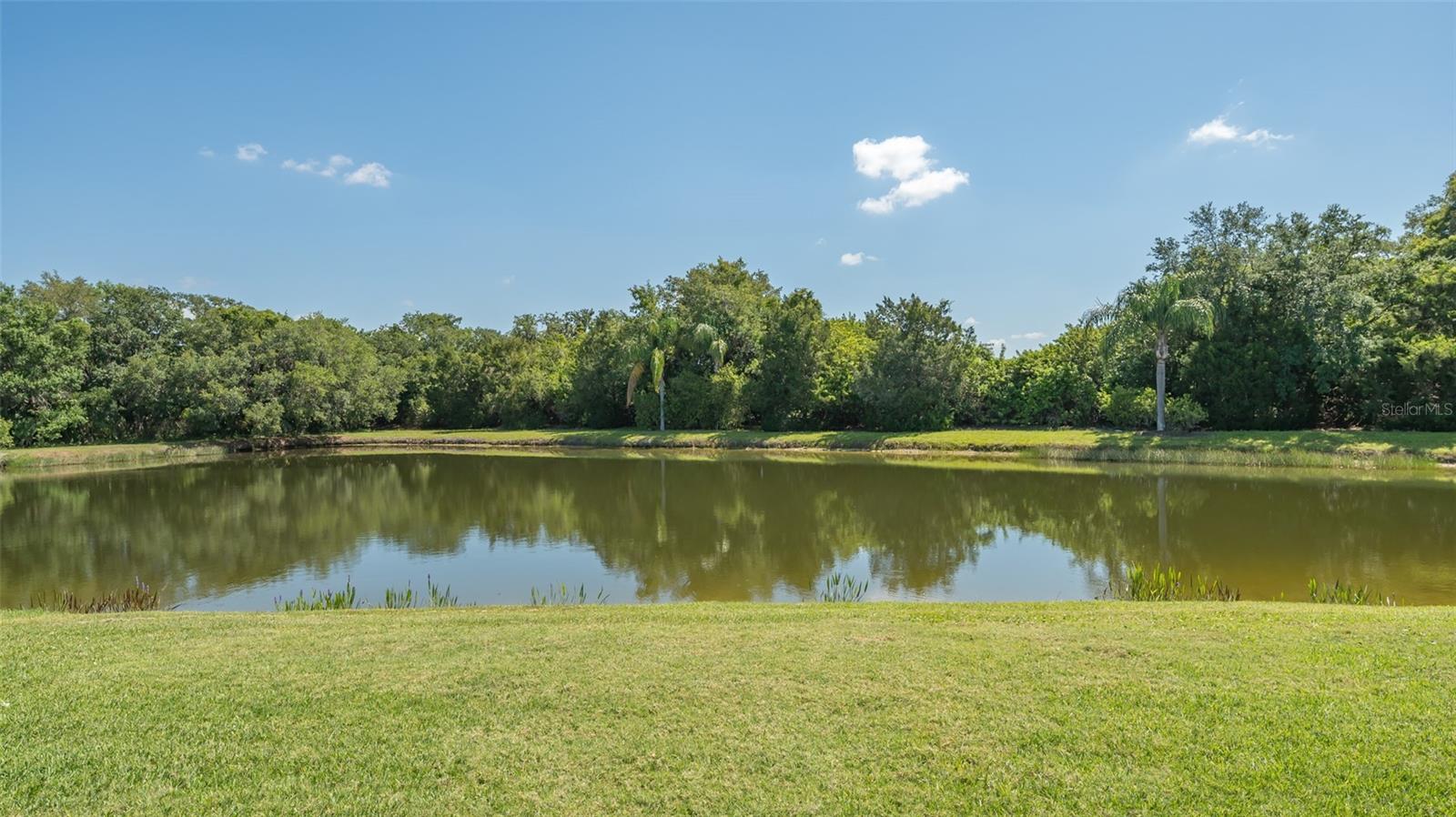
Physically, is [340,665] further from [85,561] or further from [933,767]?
[85,561]

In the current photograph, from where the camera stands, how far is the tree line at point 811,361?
30.0 m

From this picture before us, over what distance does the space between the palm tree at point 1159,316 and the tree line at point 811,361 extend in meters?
0.11

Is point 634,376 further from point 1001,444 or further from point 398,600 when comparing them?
point 398,600

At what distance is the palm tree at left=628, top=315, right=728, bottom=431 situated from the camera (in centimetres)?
4200

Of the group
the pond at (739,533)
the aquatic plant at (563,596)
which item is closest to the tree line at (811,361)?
the pond at (739,533)

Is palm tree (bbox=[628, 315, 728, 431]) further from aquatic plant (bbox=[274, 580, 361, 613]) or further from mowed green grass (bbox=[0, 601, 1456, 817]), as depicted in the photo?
mowed green grass (bbox=[0, 601, 1456, 817])

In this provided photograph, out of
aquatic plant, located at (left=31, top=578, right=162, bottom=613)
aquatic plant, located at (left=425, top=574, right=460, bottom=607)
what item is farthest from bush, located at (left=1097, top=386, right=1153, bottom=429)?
aquatic plant, located at (left=31, top=578, right=162, bottom=613)

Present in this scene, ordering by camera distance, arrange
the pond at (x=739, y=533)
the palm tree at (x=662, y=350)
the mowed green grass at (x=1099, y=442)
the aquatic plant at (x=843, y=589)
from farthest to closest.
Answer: the palm tree at (x=662, y=350) → the mowed green grass at (x=1099, y=442) → the pond at (x=739, y=533) → the aquatic plant at (x=843, y=589)

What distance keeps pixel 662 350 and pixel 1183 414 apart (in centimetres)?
2603

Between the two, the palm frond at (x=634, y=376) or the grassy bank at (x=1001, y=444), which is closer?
the grassy bank at (x=1001, y=444)

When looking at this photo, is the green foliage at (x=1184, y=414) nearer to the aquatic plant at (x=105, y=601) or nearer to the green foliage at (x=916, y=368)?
the green foliage at (x=916, y=368)

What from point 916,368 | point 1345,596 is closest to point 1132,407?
point 916,368

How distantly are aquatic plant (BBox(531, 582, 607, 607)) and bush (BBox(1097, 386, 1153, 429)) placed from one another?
2921 cm

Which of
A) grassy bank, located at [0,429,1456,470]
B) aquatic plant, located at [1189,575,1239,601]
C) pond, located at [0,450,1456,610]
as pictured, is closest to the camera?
aquatic plant, located at [1189,575,1239,601]
